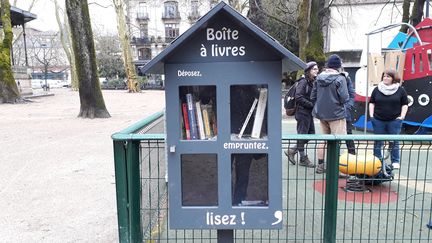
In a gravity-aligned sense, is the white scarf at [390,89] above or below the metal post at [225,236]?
above

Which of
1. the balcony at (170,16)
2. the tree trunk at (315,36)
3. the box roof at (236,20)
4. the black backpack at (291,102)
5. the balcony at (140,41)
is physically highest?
the balcony at (170,16)

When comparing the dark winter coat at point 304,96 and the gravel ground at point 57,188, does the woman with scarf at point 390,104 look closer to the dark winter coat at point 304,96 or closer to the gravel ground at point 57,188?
the dark winter coat at point 304,96

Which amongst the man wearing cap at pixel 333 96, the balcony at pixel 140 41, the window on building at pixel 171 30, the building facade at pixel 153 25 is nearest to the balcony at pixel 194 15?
the building facade at pixel 153 25

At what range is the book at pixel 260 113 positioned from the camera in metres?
2.50

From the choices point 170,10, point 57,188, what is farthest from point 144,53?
point 57,188

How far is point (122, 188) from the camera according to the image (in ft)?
10.1

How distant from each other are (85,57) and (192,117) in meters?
11.3

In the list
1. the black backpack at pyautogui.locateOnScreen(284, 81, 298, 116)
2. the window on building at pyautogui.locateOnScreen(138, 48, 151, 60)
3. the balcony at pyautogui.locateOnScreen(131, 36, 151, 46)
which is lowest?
the black backpack at pyautogui.locateOnScreen(284, 81, 298, 116)

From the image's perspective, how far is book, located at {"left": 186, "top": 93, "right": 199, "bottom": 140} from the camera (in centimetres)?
253

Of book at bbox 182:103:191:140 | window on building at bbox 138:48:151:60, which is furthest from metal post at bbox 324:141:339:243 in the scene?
window on building at bbox 138:48:151:60

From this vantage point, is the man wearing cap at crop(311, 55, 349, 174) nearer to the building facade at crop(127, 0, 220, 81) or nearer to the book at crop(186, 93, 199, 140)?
the book at crop(186, 93, 199, 140)

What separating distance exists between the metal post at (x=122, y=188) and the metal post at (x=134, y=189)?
1.6 inches

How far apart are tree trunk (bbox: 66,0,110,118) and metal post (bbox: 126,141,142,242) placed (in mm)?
10488

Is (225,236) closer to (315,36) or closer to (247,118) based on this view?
(247,118)
